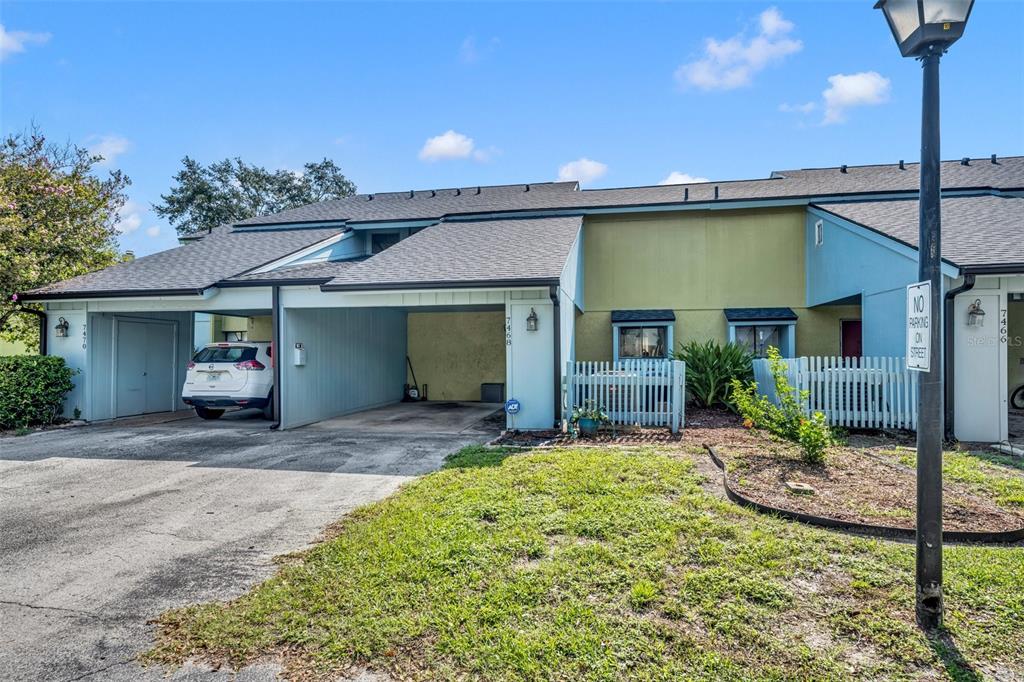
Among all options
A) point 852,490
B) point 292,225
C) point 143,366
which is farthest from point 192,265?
point 852,490

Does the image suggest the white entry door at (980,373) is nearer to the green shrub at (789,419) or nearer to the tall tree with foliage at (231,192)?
the green shrub at (789,419)

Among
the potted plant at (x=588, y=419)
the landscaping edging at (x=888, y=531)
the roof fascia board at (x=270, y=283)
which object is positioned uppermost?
the roof fascia board at (x=270, y=283)

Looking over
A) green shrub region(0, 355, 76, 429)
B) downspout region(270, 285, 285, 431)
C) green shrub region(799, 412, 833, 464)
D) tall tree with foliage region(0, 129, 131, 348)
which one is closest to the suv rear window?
downspout region(270, 285, 285, 431)

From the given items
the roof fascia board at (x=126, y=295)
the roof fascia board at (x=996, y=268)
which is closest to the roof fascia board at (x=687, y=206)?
the roof fascia board at (x=126, y=295)

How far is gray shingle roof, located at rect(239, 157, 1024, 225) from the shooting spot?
42.8 ft

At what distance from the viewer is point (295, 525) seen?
4.84 m

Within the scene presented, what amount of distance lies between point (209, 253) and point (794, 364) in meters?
13.6

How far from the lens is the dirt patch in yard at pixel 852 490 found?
14.2 feet

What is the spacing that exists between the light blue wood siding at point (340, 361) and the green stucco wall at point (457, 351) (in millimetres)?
518

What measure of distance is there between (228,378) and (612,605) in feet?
32.3

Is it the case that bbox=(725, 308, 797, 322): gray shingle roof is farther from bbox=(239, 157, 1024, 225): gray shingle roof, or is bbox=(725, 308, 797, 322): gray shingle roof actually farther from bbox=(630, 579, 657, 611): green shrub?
bbox=(630, 579, 657, 611): green shrub

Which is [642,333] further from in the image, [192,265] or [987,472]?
[192,265]

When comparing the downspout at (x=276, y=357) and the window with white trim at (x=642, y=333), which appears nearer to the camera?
the downspout at (x=276, y=357)

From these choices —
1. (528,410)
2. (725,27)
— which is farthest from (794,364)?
(725,27)
